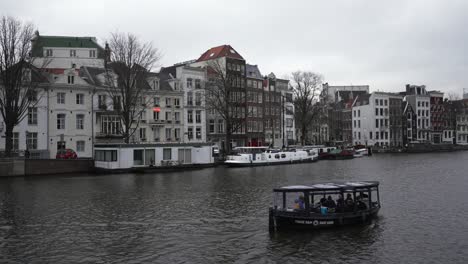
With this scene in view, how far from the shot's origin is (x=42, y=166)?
60250 millimetres

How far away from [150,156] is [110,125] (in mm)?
12211

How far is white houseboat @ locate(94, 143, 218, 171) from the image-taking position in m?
64.2

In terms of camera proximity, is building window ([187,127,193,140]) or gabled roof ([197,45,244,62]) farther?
gabled roof ([197,45,244,62])

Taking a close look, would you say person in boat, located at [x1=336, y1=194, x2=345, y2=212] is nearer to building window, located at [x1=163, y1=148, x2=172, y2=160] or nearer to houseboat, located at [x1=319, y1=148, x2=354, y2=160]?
building window, located at [x1=163, y1=148, x2=172, y2=160]

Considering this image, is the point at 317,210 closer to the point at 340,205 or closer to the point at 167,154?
the point at 340,205

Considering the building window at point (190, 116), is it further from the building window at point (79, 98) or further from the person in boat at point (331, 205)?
the person in boat at point (331, 205)

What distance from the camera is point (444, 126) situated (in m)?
156

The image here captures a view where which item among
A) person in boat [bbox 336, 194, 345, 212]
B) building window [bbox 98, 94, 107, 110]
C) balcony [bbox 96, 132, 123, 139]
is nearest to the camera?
person in boat [bbox 336, 194, 345, 212]

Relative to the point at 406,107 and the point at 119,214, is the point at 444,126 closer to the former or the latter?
the point at 406,107

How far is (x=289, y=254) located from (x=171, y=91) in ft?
218

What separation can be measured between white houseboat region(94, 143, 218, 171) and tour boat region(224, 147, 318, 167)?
170 inches

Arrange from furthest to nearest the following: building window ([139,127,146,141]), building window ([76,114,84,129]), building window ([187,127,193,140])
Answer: building window ([187,127,193,140])
building window ([139,127,146,141])
building window ([76,114,84,129])

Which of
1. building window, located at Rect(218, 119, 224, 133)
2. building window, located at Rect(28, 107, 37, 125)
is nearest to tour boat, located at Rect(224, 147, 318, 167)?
building window, located at Rect(218, 119, 224, 133)

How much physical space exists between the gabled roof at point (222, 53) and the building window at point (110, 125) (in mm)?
32166
